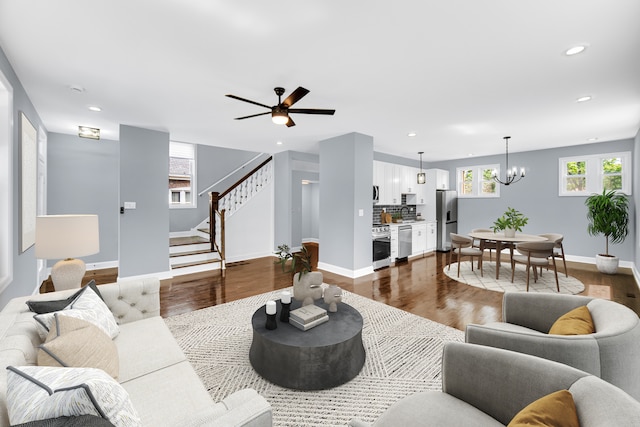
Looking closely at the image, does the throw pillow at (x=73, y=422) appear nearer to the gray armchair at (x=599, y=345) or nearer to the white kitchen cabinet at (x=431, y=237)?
the gray armchair at (x=599, y=345)

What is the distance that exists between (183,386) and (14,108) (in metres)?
3.36

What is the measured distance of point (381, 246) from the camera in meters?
5.75

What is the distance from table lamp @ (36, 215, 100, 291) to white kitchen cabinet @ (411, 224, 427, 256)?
612 cm

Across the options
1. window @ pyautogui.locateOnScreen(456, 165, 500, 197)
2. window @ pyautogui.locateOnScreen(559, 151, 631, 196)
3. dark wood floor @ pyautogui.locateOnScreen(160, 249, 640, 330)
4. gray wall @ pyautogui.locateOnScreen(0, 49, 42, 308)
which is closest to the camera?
gray wall @ pyautogui.locateOnScreen(0, 49, 42, 308)

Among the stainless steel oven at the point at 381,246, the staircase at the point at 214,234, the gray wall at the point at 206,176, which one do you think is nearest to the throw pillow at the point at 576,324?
the stainless steel oven at the point at 381,246

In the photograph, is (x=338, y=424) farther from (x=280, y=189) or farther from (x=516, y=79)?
(x=280, y=189)

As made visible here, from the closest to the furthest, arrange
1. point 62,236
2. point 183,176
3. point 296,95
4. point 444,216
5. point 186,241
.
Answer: point 62,236 → point 296,95 → point 186,241 → point 183,176 → point 444,216

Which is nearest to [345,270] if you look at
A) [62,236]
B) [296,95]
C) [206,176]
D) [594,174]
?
[296,95]

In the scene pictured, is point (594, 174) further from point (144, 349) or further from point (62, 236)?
point (62, 236)

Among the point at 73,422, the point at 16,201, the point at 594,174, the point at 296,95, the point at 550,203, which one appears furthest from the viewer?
the point at 550,203

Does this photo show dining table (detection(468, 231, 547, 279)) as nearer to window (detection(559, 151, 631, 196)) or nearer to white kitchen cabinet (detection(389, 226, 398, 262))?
white kitchen cabinet (detection(389, 226, 398, 262))

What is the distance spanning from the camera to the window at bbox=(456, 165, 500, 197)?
7617mm

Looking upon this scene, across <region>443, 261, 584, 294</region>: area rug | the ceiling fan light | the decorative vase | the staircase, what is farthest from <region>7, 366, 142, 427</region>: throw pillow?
<region>443, 261, 584, 294</region>: area rug

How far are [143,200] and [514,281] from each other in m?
6.53
